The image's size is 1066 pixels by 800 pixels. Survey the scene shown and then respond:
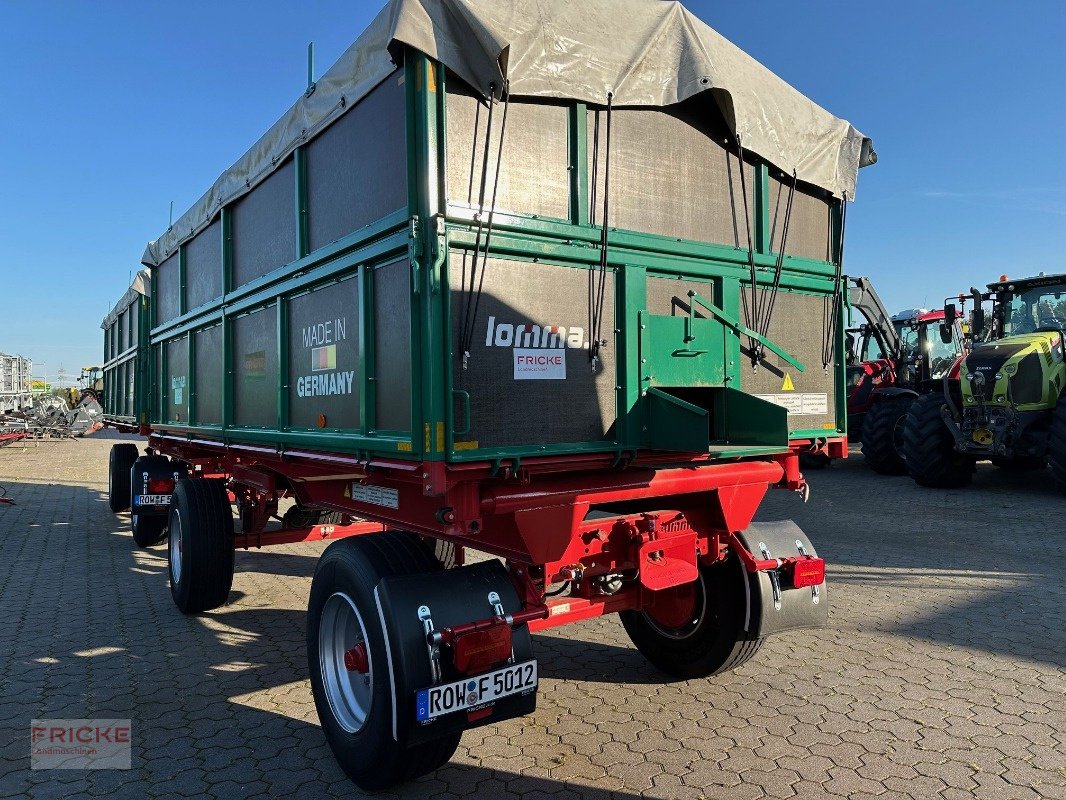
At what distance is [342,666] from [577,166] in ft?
8.55

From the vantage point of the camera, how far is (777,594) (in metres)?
4.09

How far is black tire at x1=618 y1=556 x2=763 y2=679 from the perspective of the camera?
13.7 ft

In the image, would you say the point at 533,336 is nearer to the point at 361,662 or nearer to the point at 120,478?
the point at 361,662

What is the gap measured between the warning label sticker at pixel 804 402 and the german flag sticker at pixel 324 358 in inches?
92.6

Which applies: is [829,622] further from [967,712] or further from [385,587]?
[385,587]

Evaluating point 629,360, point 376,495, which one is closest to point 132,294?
point 376,495

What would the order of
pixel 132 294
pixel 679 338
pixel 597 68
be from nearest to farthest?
pixel 597 68
pixel 679 338
pixel 132 294

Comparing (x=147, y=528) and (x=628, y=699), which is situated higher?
(x=147, y=528)

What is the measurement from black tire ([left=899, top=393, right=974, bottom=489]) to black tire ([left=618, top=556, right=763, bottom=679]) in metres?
8.88

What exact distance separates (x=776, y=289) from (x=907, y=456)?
9.38 m

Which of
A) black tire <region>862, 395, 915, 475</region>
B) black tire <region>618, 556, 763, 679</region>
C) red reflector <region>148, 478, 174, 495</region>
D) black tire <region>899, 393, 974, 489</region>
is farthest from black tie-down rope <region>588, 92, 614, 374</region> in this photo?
black tire <region>862, 395, 915, 475</region>

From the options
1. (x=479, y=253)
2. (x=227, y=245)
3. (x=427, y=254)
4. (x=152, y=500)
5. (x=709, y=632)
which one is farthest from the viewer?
(x=152, y=500)

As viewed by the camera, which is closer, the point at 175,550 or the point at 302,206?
the point at 302,206

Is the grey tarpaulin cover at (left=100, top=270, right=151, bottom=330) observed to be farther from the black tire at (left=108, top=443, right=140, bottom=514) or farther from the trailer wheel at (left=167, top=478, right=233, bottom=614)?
the trailer wheel at (left=167, top=478, right=233, bottom=614)
